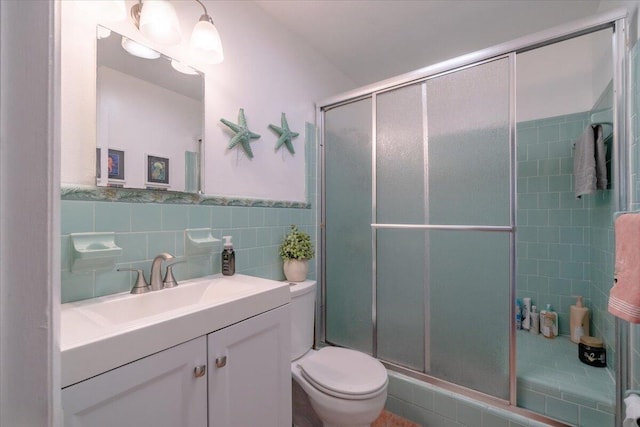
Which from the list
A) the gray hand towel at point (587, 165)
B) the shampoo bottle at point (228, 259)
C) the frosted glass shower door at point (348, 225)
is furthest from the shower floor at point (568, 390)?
the shampoo bottle at point (228, 259)

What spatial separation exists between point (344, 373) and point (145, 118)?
60.1 inches

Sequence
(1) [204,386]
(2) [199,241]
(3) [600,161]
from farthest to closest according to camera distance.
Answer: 1. (3) [600,161]
2. (2) [199,241]
3. (1) [204,386]

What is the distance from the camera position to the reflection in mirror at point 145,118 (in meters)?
1.11

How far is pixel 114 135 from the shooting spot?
1.13 metres

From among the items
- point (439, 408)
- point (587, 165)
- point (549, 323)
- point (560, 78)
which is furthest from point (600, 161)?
point (439, 408)

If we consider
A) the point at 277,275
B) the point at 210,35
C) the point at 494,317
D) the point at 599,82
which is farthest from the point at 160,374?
the point at 599,82

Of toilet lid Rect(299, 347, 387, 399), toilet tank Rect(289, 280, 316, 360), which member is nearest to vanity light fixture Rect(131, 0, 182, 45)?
toilet tank Rect(289, 280, 316, 360)

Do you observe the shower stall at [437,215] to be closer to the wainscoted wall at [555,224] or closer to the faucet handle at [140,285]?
the wainscoted wall at [555,224]

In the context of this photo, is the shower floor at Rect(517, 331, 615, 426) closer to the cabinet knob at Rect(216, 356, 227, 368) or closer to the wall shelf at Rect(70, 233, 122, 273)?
the cabinet knob at Rect(216, 356, 227, 368)

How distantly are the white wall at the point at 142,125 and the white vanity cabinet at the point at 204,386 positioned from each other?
0.72 meters

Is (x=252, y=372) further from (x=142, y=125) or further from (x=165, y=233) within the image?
(x=142, y=125)

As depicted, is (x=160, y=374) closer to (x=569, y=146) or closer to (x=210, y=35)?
(x=210, y=35)

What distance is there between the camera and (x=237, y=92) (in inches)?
62.1

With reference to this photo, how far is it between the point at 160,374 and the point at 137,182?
0.77 meters
